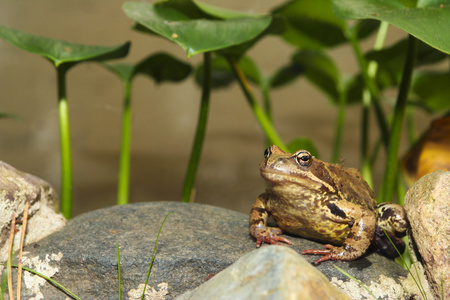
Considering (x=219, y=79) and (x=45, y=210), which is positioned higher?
(x=219, y=79)

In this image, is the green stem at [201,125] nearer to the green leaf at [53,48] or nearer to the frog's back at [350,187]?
the green leaf at [53,48]

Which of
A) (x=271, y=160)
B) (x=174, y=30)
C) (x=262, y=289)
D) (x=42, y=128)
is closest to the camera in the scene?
(x=262, y=289)

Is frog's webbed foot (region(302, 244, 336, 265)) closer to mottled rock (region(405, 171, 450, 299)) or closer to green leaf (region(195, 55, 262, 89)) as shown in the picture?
mottled rock (region(405, 171, 450, 299))

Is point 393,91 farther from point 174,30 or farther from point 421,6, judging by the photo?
point 174,30

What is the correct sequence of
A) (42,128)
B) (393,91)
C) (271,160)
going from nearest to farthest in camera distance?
(271,160)
(42,128)
(393,91)

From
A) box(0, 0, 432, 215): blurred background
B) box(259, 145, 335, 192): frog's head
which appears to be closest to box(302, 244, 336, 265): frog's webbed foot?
box(259, 145, 335, 192): frog's head

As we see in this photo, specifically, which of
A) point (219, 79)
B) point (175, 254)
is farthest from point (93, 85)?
point (175, 254)
